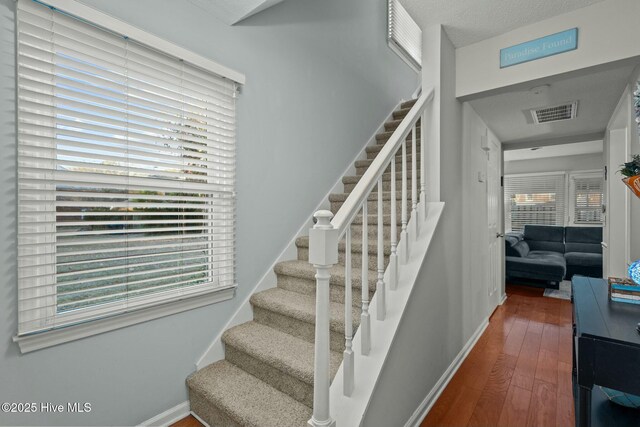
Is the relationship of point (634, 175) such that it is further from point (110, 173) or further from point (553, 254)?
point (553, 254)

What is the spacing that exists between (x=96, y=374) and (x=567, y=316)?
4466 millimetres

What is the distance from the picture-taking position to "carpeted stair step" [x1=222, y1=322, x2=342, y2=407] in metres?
1.51

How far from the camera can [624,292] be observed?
4.79ft

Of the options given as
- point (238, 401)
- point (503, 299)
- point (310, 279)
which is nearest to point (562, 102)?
point (503, 299)

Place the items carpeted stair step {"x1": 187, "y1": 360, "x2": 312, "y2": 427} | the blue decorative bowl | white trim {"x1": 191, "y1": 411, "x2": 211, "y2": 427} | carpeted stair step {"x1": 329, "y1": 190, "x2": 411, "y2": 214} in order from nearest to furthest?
carpeted stair step {"x1": 187, "y1": 360, "x2": 312, "y2": 427}, the blue decorative bowl, white trim {"x1": 191, "y1": 411, "x2": 211, "y2": 427}, carpeted stair step {"x1": 329, "y1": 190, "x2": 411, "y2": 214}

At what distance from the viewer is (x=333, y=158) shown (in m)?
2.88

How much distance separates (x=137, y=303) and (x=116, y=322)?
117mm

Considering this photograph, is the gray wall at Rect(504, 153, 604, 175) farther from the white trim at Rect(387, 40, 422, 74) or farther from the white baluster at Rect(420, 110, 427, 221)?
the white baluster at Rect(420, 110, 427, 221)

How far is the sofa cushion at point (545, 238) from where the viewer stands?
6.17m

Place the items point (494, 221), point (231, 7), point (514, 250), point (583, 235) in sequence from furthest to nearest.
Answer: point (583, 235), point (514, 250), point (494, 221), point (231, 7)

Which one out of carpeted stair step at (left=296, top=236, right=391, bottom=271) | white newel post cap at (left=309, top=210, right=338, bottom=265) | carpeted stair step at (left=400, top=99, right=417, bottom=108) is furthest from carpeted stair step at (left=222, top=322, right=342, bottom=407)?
carpeted stair step at (left=400, top=99, right=417, bottom=108)

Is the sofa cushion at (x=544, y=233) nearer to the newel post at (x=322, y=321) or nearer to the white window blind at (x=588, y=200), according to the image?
the white window blind at (x=588, y=200)

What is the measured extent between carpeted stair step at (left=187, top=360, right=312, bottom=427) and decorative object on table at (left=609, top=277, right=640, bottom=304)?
1.58 metres

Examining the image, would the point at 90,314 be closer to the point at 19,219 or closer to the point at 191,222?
the point at 19,219
